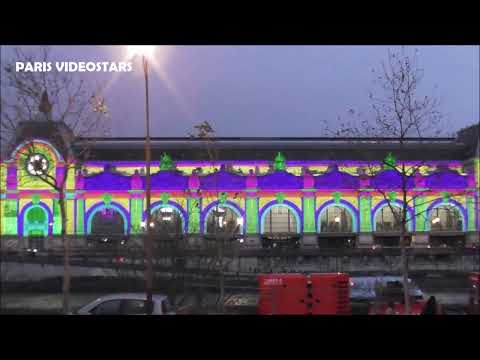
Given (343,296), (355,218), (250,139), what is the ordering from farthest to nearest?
1. (250,139)
2. (355,218)
3. (343,296)

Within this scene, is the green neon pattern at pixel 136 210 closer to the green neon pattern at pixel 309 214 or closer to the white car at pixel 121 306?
the green neon pattern at pixel 309 214

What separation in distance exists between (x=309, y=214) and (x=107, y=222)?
17.9 metres

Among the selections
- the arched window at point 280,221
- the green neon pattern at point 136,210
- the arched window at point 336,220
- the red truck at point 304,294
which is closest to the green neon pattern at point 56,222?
the green neon pattern at point 136,210

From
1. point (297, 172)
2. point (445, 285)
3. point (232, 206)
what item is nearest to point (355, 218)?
point (297, 172)

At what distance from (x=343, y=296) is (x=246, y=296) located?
489 inches

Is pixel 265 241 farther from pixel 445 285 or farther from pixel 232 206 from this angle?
pixel 445 285

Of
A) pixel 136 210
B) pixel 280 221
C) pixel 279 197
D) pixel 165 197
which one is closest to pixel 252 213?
pixel 280 221

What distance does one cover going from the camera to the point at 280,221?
2121 inches

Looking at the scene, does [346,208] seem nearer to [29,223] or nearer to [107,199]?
[107,199]

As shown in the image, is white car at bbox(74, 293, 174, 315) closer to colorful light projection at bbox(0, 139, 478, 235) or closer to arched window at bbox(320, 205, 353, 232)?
colorful light projection at bbox(0, 139, 478, 235)

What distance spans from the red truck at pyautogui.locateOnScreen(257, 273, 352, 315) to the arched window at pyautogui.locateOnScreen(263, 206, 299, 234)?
38.1 meters

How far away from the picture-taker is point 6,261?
3569 cm
